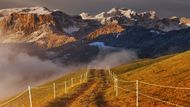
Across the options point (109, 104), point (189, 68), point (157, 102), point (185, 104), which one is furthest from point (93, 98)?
point (189, 68)

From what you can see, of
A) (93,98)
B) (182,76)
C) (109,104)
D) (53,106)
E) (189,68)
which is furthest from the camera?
(189,68)

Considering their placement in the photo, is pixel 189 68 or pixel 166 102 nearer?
pixel 166 102

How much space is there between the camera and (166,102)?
63.7m

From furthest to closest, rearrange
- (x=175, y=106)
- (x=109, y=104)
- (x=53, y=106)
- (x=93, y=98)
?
(x=93, y=98), (x=53, y=106), (x=109, y=104), (x=175, y=106)

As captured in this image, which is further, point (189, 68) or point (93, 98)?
point (189, 68)

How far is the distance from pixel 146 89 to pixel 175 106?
24517 millimetres

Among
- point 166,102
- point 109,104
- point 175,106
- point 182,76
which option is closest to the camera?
point 175,106

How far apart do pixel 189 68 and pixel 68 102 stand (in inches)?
1482

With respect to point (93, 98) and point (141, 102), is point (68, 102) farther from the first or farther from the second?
point (141, 102)

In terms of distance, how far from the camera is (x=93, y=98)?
81812 millimetres

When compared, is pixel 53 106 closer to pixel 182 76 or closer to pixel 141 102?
pixel 141 102

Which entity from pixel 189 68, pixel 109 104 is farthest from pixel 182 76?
pixel 109 104

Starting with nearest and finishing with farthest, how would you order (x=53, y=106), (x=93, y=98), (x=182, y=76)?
1. (x=53, y=106)
2. (x=93, y=98)
3. (x=182, y=76)

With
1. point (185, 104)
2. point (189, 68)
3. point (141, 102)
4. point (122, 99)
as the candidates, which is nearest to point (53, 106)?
point (122, 99)
